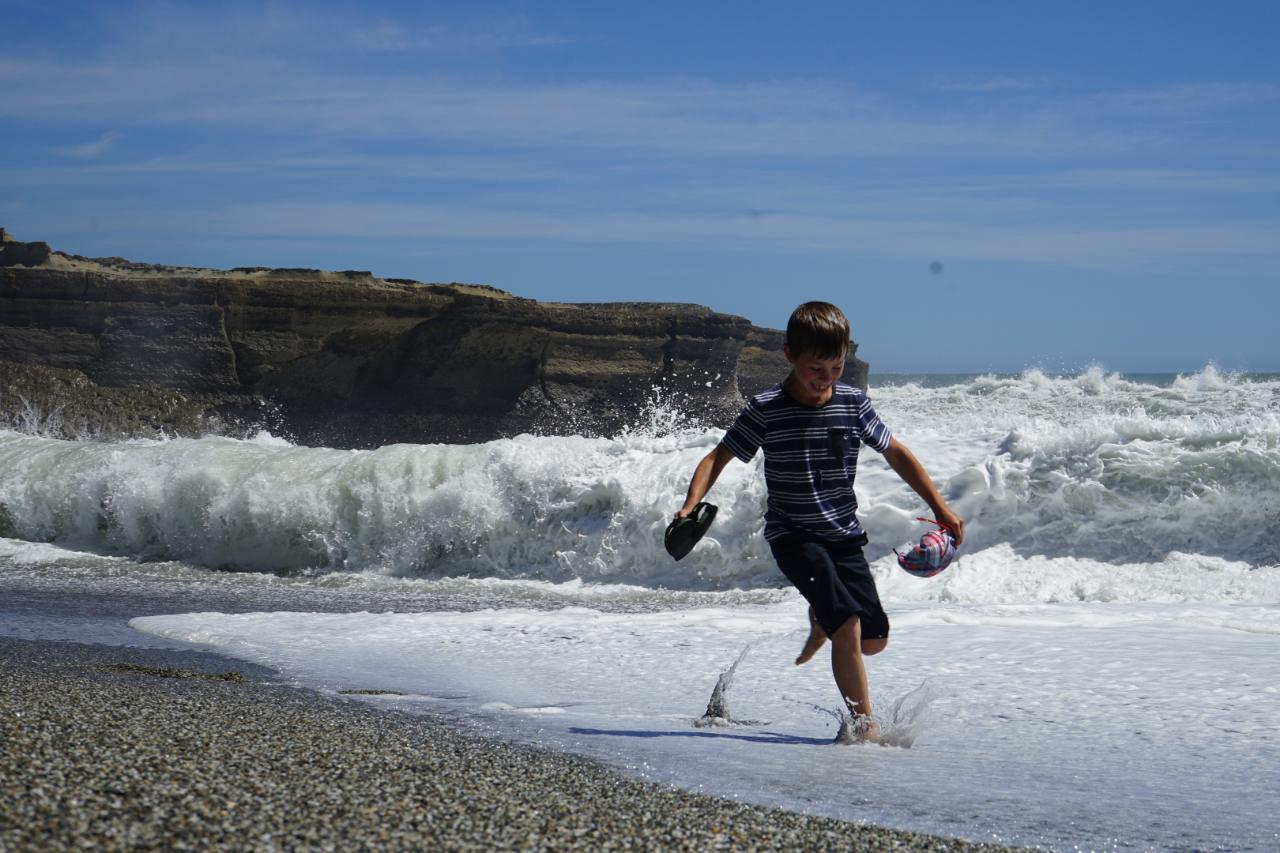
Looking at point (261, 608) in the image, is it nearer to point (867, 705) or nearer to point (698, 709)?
point (698, 709)

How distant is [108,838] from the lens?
92.8 inches

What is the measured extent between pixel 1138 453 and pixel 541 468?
520 centimetres

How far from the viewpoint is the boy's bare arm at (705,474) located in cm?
386

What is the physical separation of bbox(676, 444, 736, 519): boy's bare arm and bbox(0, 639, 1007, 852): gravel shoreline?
85 cm

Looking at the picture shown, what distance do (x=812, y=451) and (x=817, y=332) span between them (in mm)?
386

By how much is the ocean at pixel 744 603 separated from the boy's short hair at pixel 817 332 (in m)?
1.25

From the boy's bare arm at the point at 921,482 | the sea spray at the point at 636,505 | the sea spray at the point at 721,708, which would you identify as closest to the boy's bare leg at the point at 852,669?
the boy's bare arm at the point at 921,482

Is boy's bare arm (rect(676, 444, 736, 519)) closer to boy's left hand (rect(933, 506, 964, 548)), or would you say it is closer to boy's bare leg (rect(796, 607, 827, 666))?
boy's bare leg (rect(796, 607, 827, 666))

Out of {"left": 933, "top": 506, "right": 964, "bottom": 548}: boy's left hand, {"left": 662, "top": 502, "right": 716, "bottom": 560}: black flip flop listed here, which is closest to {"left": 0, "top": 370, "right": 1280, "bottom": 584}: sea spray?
{"left": 933, "top": 506, "right": 964, "bottom": 548}: boy's left hand

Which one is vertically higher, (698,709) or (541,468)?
(541,468)

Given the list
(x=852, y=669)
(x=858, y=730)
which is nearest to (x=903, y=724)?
(x=858, y=730)

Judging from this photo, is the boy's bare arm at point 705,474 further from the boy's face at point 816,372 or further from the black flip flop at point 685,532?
the boy's face at point 816,372

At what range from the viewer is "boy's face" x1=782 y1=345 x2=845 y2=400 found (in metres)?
3.80

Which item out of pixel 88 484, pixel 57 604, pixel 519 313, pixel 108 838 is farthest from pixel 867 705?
pixel 519 313
